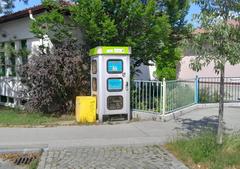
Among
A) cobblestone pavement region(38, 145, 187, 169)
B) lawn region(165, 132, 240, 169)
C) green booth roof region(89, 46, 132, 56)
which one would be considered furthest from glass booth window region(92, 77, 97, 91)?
lawn region(165, 132, 240, 169)

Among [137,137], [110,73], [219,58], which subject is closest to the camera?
[219,58]

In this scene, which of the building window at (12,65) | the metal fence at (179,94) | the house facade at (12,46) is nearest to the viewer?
the metal fence at (179,94)

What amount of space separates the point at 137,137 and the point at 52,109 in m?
4.63

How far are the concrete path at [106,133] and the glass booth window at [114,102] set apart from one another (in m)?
0.62

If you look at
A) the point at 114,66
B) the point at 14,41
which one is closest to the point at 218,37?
the point at 114,66

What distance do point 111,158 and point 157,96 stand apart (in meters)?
4.86

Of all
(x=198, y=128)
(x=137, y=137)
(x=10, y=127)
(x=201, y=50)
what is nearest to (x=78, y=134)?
(x=137, y=137)

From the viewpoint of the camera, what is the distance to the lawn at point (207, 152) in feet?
24.6

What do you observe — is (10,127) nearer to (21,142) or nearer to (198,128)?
(21,142)

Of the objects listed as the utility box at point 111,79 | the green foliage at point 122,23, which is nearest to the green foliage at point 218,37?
the green foliage at point 122,23

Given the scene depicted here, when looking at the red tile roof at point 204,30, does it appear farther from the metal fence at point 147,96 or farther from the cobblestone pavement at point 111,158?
the metal fence at point 147,96

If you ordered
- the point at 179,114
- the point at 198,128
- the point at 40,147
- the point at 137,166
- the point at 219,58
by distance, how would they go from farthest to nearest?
the point at 179,114, the point at 198,128, the point at 40,147, the point at 219,58, the point at 137,166

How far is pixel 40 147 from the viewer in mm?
8992

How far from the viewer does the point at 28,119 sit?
1262cm
